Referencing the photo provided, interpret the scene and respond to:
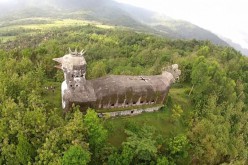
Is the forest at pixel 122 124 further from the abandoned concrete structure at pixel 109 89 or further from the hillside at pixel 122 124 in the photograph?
the abandoned concrete structure at pixel 109 89

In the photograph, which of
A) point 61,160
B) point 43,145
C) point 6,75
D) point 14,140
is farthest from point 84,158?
point 6,75

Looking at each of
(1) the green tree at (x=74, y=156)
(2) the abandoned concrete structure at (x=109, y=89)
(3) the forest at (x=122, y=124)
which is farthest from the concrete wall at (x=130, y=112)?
(1) the green tree at (x=74, y=156)

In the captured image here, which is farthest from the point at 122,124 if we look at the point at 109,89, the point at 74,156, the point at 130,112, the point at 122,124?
the point at 74,156

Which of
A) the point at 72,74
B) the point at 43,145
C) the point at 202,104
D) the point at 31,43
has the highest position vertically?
the point at 72,74

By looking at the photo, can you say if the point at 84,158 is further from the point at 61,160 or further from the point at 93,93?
the point at 93,93

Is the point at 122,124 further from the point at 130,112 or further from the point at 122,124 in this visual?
the point at 130,112

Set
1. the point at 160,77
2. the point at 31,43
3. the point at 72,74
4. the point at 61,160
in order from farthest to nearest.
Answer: the point at 31,43 < the point at 160,77 < the point at 72,74 < the point at 61,160
